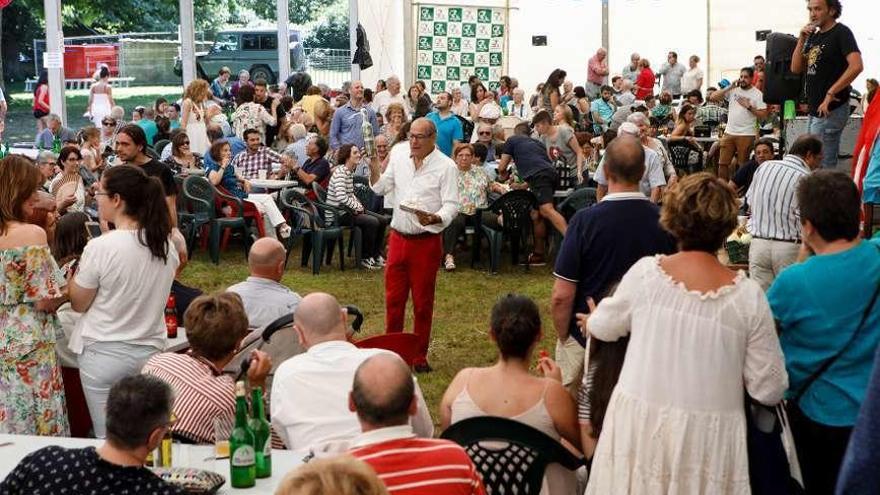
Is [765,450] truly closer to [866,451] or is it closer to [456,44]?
[866,451]

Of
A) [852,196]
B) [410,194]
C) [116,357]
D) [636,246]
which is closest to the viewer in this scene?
[852,196]

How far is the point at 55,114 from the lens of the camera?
15.2m

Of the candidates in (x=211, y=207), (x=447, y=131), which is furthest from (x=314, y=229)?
(x=447, y=131)

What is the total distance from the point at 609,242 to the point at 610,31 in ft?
63.8

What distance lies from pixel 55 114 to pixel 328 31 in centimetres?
2325

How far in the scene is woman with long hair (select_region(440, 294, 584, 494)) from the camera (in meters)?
3.69

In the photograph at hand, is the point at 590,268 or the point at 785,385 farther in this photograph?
the point at 590,268

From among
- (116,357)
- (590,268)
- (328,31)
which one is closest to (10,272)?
(116,357)

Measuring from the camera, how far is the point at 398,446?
298 cm

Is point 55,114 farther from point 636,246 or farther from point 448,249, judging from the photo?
point 636,246

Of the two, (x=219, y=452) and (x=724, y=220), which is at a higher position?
(x=724, y=220)

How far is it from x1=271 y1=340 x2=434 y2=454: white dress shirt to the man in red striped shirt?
28.2 inches

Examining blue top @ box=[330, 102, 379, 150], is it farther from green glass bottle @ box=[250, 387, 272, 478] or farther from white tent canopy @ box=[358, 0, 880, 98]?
green glass bottle @ box=[250, 387, 272, 478]

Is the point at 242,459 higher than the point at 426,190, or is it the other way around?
the point at 426,190
